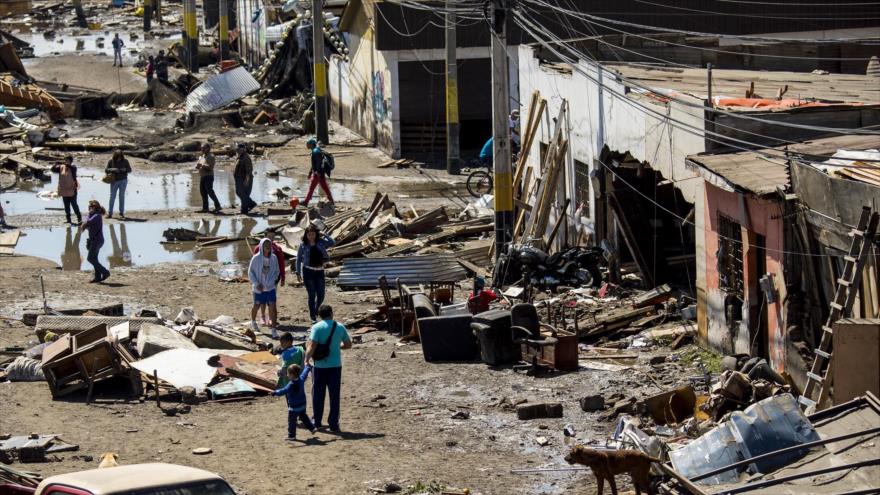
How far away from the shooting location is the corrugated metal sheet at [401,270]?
73.3 feet

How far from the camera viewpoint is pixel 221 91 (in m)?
46.2

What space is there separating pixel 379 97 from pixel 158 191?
8326mm

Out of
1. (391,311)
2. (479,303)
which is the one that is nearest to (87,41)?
(391,311)

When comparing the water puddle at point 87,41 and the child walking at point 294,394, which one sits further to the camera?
the water puddle at point 87,41

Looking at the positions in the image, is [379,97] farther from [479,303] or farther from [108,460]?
[108,460]

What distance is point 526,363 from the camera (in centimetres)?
1694

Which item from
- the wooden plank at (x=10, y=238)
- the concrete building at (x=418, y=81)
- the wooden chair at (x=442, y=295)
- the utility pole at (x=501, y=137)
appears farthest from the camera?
the concrete building at (x=418, y=81)

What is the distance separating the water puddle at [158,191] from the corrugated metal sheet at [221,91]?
9562mm

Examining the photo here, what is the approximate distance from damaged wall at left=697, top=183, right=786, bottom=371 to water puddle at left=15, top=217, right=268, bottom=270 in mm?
10506

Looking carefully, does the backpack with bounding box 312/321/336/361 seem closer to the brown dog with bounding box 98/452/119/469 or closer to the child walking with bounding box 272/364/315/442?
the child walking with bounding box 272/364/315/442

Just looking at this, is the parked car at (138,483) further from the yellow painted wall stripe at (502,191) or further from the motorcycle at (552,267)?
the yellow painted wall stripe at (502,191)

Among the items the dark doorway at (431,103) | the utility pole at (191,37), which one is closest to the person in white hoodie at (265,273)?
the dark doorway at (431,103)

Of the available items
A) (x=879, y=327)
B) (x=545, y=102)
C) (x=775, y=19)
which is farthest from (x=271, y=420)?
(x=775, y=19)

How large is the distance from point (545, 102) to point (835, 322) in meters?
12.9
